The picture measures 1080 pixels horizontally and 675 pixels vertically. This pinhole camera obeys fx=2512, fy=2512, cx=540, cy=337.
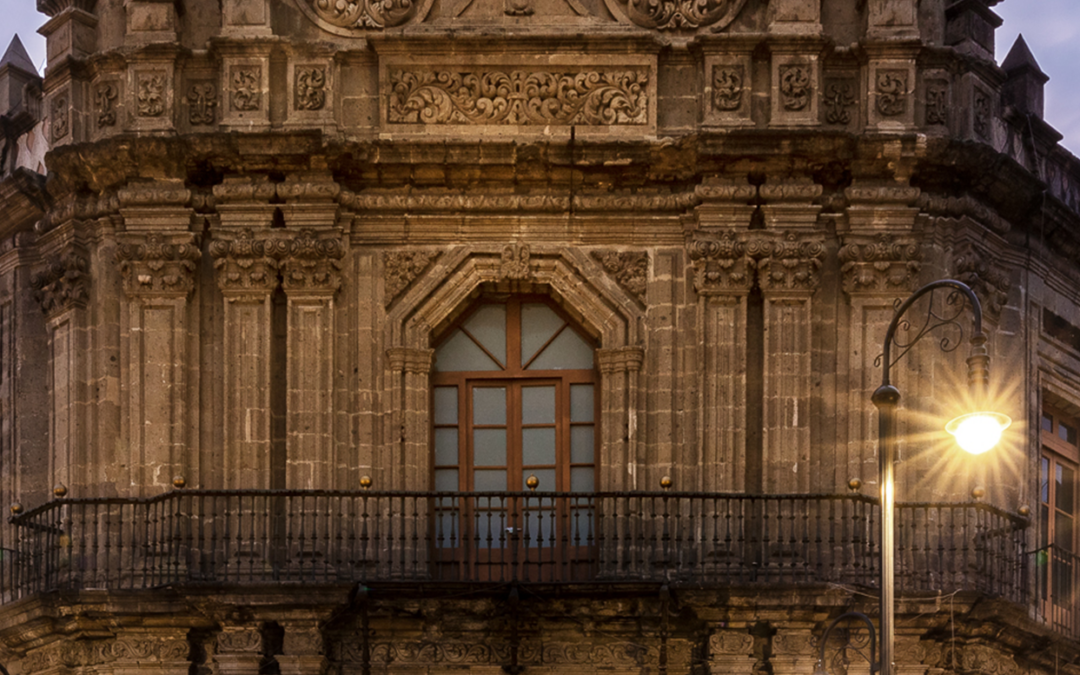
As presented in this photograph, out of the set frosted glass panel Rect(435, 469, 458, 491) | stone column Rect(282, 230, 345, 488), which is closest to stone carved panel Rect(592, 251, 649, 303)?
frosted glass panel Rect(435, 469, 458, 491)

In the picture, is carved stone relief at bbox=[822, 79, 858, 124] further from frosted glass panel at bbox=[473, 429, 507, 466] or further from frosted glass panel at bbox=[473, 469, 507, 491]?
frosted glass panel at bbox=[473, 469, 507, 491]

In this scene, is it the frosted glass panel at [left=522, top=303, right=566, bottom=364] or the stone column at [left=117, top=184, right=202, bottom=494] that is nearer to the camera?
the stone column at [left=117, top=184, right=202, bottom=494]

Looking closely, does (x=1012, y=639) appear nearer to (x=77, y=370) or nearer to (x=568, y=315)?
(x=568, y=315)

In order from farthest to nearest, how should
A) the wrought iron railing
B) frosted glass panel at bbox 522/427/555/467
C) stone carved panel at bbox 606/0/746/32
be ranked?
stone carved panel at bbox 606/0/746/32 < frosted glass panel at bbox 522/427/555/467 < the wrought iron railing

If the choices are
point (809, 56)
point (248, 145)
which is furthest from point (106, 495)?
point (809, 56)

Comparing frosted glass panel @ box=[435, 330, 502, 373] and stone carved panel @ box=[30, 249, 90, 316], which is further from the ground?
stone carved panel @ box=[30, 249, 90, 316]

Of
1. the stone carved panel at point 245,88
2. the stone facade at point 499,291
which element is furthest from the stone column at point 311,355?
the stone carved panel at point 245,88

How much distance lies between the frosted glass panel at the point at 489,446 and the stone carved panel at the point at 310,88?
3.46 m

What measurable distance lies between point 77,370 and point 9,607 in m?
2.36

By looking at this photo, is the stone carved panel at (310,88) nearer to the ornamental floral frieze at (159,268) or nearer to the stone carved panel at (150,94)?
the stone carved panel at (150,94)

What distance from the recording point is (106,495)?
76.2 feet

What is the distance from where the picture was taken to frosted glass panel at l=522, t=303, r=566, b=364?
24031 mm

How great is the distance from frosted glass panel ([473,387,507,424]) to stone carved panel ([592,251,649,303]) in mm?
1527

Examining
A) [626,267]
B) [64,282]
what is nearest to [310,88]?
[64,282]
